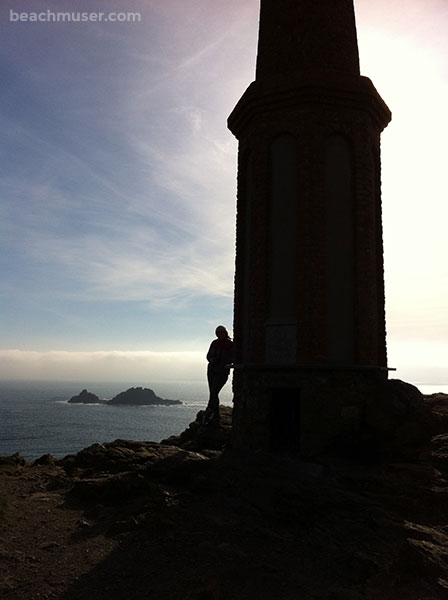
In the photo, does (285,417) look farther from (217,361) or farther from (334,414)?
(217,361)

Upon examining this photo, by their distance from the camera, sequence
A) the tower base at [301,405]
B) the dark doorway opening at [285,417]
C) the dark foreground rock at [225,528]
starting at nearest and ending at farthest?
1. the dark foreground rock at [225,528]
2. the tower base at [301,405]
3. the dark doorway opening at [285,417]

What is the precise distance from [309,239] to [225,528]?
6579mm

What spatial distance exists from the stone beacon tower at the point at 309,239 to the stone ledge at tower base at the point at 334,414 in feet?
0.11

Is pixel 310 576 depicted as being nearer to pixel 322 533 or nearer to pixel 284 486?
pixel 322 533

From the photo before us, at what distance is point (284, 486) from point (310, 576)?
2.53 m

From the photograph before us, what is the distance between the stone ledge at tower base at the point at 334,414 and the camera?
9773 mm

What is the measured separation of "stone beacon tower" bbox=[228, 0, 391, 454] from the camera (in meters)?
10.6

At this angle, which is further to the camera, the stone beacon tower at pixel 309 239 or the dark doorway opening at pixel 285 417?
the dark doorway opening at pixel 285 417

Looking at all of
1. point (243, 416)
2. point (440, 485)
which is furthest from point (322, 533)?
point (243, 416)

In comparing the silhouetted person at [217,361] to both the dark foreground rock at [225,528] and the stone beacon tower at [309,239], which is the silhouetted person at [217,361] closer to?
the stone beacon tower at [309,239]

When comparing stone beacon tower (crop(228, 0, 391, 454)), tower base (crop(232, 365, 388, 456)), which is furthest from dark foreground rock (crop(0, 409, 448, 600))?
stone beacon tower (crop(228, 0, 391, 454))

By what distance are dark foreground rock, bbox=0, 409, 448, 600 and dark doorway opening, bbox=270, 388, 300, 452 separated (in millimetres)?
908

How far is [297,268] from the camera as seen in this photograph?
10922mm

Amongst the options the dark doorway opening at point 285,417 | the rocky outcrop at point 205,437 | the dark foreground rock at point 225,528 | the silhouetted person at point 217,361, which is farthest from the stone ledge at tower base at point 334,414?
the silhouetted person at point 217,361
